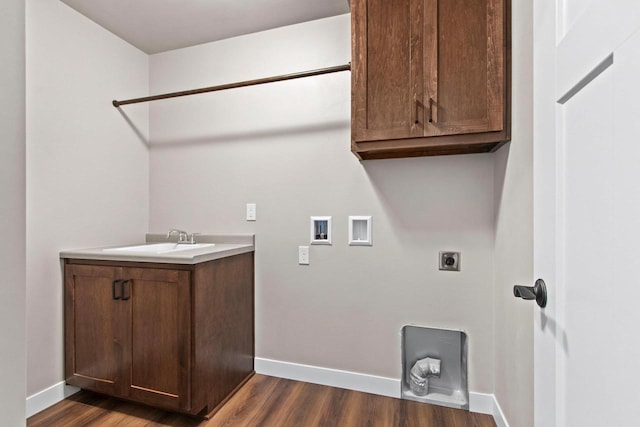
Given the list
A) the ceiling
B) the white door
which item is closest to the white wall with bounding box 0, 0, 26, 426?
the white door

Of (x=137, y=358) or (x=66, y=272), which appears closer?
(x=137, y=358)

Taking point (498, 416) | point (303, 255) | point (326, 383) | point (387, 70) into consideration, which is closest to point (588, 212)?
point (387, 70)

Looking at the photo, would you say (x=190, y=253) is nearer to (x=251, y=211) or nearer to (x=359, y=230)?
(x=251, y=211)

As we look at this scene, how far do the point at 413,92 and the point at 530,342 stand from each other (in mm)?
1224

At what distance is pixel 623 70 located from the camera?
0.49 m

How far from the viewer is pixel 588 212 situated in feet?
1.99

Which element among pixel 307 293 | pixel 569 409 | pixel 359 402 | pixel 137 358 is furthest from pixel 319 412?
pixel 569 409

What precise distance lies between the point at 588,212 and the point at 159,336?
1.93 metres

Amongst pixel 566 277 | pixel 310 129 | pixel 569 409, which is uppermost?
pixel 310 129

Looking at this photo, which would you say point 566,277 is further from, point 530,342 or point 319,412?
point 319,412

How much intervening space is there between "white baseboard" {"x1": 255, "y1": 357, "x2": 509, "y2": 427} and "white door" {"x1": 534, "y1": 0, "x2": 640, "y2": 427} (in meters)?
1.11

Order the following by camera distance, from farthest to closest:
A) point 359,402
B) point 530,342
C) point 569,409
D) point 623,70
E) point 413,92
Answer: point 359,402 → point 413,92 → point 530,342 → point 569,409 → point 623,70

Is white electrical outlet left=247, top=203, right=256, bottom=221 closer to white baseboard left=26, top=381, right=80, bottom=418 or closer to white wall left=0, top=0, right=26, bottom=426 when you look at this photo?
white baseboard left=26, top=381, right=80, bottom=418

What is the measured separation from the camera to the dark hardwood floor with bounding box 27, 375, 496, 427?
1.67 m
